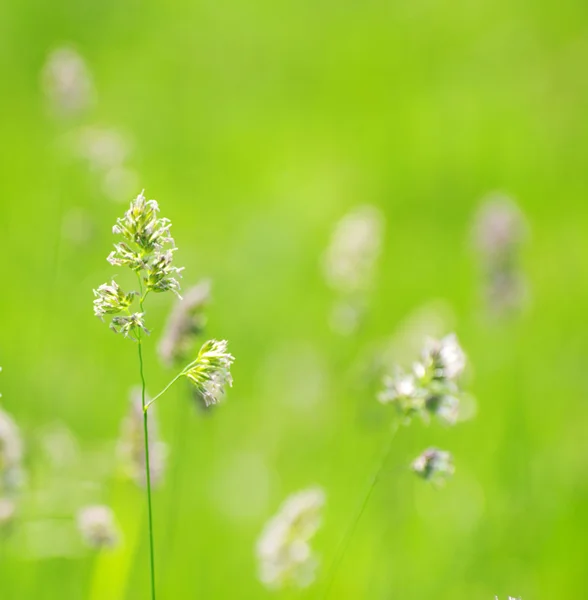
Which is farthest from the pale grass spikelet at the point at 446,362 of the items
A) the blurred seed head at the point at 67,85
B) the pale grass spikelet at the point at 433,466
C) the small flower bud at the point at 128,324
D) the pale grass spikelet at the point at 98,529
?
the blurred seed head at the point at 67,85

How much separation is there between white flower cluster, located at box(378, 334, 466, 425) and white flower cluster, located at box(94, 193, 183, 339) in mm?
748

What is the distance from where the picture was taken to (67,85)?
479cm

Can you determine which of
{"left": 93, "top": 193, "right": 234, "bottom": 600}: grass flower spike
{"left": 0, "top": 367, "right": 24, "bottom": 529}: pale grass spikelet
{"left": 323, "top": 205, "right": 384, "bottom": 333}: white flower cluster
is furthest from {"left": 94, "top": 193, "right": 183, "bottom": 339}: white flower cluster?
{"left": 323, "top": 205, "right": 384, "bottom": 333}: white flower cluster

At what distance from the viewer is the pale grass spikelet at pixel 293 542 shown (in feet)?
9.14

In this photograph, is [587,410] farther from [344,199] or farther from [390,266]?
[344,199]

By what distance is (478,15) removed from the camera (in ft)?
44.3

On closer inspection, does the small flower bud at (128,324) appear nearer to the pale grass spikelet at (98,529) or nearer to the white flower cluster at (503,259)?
the pale grass spikelet at (98,529)

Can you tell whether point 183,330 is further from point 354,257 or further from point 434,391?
point 354,257

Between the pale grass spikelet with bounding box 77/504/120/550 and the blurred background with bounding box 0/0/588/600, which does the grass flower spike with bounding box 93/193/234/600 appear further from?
the blurred background with bounding box 0/0/588/600

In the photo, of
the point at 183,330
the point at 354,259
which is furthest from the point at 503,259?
the point at 183,330

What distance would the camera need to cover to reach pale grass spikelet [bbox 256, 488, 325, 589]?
9.14 ft

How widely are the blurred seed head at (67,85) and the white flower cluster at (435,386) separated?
2877 millimetres

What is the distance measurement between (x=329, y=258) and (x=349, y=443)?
193cm

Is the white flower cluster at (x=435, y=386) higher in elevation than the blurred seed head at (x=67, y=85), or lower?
lower
